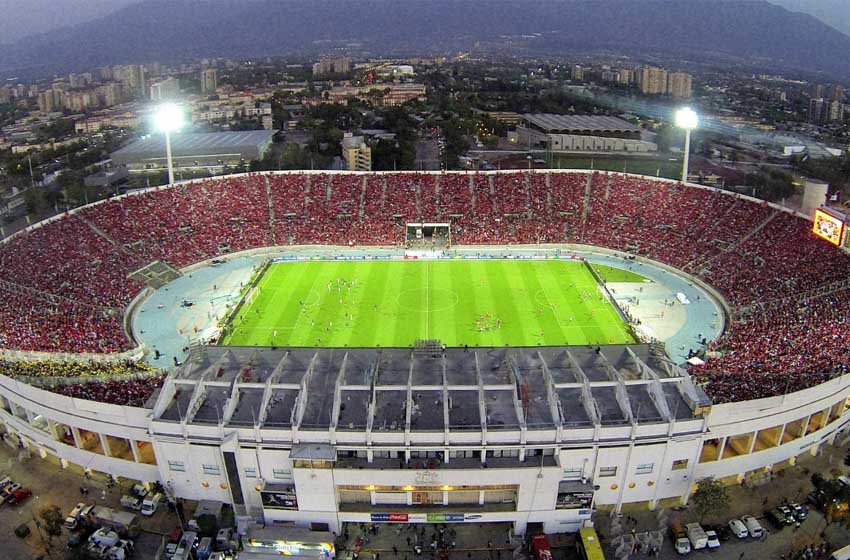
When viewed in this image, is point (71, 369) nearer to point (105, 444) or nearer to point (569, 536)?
point (105, 444)

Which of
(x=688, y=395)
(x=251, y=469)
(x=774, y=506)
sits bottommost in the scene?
(x=774, y=506)

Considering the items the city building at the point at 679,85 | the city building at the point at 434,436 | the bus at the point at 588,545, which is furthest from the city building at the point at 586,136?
the bus at the point at 588,545

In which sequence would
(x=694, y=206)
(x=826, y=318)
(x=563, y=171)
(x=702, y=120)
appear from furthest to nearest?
(x=702, y=120) < (x=563, y=171) < (x=694, y=206) < (x=826, y=318)

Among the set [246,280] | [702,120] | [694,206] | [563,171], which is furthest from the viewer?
[702,120]

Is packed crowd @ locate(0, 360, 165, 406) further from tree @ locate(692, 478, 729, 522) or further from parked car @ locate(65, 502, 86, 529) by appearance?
tree @ locate(692, 478, 729, 522)

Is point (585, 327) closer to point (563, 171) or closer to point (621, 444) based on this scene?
point (621, 444)

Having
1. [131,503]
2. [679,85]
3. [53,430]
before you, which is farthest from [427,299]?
[679,85]

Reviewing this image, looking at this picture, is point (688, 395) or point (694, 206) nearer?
point (688, 395)

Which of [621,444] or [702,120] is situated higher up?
[702,120]

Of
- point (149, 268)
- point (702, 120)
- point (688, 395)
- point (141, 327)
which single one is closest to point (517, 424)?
point (688, 395)
